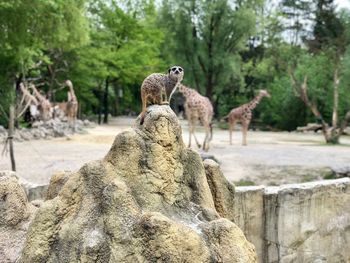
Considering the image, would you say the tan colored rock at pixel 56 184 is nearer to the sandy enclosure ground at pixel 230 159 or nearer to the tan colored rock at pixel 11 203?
the tan colored rock at pixel 11 203

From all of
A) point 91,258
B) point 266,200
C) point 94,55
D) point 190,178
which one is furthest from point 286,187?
point 94,55

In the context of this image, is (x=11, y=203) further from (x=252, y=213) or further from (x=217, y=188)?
(x=252, y=213)

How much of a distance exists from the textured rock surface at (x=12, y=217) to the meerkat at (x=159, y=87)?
1.15 metres

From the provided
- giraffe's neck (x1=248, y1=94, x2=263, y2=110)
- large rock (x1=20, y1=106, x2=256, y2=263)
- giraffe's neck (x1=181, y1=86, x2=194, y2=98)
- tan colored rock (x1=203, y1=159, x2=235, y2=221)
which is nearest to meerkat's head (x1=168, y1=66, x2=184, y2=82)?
large rock (x1=20, y1=106, x2=256, y2=263)

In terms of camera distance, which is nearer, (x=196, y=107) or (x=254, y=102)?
(x=196, y=107)

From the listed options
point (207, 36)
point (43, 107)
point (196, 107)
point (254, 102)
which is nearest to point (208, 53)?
point (207, 36)

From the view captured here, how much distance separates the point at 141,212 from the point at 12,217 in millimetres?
1169

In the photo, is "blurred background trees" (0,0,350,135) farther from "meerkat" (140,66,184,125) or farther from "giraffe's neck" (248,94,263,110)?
"meerkat" (140,66,184,125)

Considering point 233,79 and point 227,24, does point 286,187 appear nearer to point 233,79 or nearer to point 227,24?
point 227,24

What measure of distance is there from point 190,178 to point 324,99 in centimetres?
2309

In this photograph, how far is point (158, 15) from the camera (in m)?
28.9

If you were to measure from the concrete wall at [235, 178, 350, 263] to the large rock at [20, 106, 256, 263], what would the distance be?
1939mm

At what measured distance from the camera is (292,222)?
17.6ft

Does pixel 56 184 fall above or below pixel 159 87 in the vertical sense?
below
